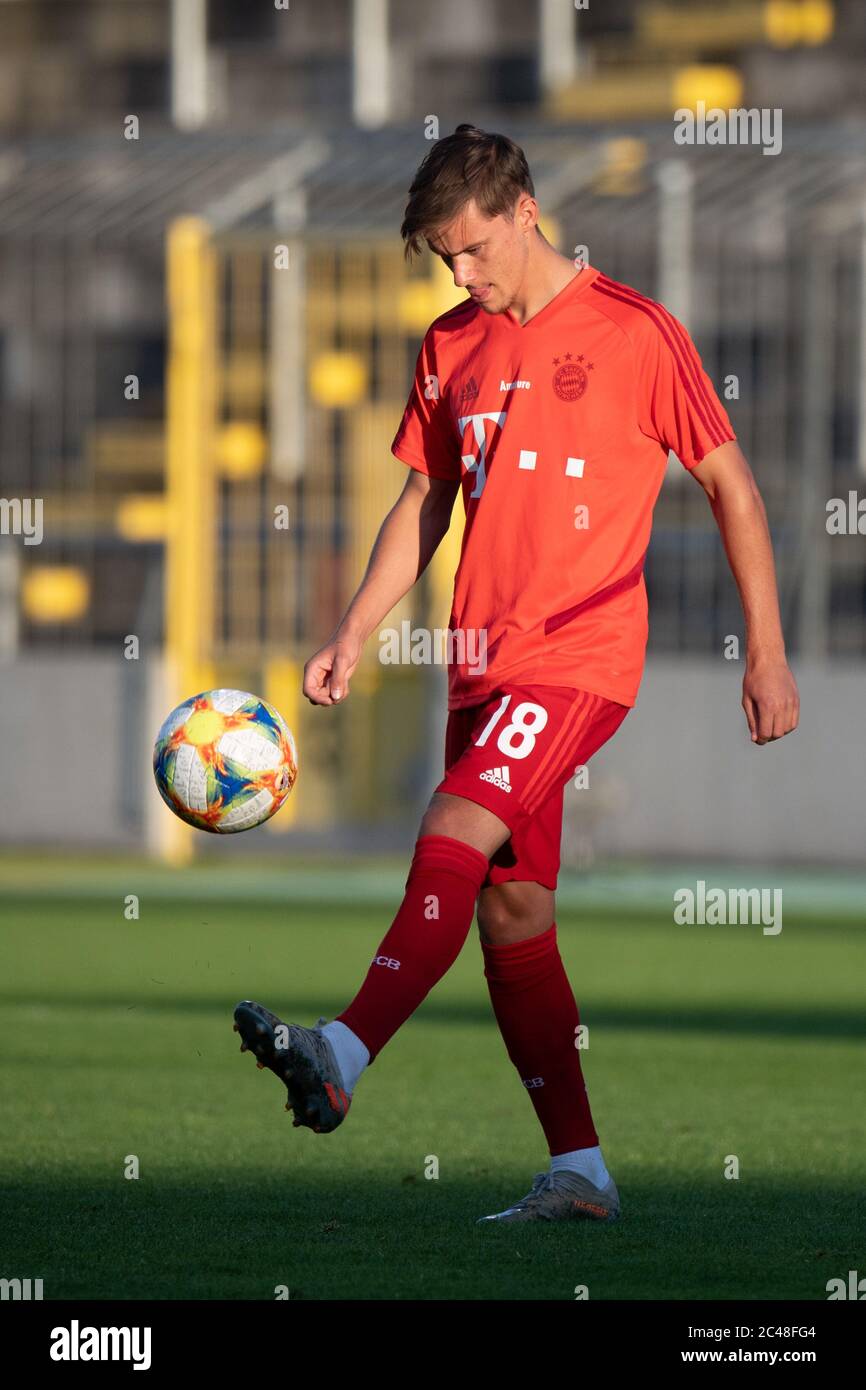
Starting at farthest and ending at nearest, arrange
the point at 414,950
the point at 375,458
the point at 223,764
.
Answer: the point at 375,458 < the point at 223,764 < the point at 414,950

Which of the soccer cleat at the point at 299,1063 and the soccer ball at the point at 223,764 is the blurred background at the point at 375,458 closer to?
the soccer ball at the point at 223,764

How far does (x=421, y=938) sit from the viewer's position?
5.11 metres

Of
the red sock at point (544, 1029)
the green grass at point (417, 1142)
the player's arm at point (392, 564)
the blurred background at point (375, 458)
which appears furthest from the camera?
the blurred background at point (375, 458)

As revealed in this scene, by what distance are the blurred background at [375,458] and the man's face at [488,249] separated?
1985cm

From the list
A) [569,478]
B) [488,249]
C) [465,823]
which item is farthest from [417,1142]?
[488,249]

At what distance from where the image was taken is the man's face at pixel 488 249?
527cm

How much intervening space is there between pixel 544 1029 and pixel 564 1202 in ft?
1.26

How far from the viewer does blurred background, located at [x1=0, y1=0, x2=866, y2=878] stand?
1028 inches

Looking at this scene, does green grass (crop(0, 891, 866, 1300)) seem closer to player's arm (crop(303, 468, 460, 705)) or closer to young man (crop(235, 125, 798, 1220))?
young man (crop(235, 125, 798, 1220))

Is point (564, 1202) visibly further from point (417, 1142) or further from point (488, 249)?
point (488, 249)

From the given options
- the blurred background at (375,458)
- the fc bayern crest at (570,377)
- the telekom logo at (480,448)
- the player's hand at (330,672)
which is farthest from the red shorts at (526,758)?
the blurred background at (375,458)

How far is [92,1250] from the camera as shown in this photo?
5164mm

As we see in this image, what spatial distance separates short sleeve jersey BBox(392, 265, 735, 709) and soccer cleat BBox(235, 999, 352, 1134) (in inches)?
41.5

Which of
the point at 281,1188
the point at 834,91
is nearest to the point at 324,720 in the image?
the point at 834,91
